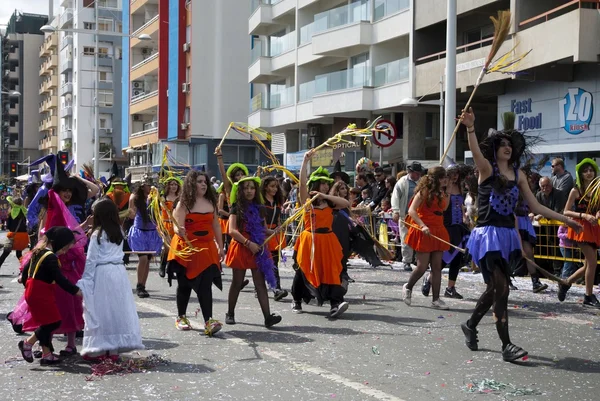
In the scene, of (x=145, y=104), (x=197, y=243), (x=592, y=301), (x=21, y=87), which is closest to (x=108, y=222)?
(x=197, y=243)

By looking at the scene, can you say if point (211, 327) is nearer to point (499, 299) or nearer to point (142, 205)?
point (499, 299)

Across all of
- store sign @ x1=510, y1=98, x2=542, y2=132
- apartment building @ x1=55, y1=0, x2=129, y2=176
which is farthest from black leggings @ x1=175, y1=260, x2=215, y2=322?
apartment building @ x1=55, y1=0, x2=129, y2=176

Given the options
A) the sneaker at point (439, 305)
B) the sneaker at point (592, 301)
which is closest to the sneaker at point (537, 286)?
the sneaker at point (592, 301)

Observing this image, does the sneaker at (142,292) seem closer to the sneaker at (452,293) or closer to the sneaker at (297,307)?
the sneaker at (297,307)

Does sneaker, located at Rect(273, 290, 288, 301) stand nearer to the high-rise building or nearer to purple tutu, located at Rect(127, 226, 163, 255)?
purple tutu, located at Rect(127, 226, 163, 255)

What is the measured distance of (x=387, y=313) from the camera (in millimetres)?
10391

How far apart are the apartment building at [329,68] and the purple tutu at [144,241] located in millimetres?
10522

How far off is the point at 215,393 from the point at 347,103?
25.9 metres

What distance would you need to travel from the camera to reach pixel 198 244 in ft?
29.5

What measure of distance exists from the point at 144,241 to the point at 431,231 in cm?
437

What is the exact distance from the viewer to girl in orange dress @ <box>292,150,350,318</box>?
9.95 m

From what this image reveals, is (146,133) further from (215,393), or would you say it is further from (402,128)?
(215,393)

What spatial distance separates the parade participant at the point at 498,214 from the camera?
7.50 meters

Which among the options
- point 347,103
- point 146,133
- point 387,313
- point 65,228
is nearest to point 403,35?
point 347,103
